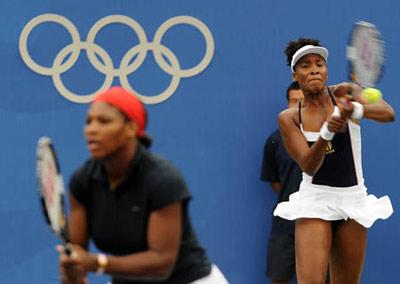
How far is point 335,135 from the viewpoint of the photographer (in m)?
7.23

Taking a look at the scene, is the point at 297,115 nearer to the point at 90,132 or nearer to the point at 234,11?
the point at 234,11

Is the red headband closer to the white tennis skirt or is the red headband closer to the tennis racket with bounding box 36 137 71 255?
the tennis racket with bounding box 36 137 71 255

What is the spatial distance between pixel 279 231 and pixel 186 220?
350 cm

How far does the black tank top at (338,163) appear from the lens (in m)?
7.21

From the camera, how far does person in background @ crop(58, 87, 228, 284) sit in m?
4.83

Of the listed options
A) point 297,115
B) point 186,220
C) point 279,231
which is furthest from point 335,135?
point 186,220

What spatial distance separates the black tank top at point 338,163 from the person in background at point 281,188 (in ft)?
3.60

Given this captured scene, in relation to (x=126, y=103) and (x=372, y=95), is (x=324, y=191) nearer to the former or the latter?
(x=372, y=95)

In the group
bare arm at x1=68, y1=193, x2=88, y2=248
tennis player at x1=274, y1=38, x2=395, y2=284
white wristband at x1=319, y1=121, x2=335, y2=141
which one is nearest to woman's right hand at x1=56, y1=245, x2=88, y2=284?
bare arm at x1=68, y1=193, x2=88, y2=248

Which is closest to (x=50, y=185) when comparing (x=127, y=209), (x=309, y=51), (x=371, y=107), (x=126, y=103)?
(x=127, y=209)

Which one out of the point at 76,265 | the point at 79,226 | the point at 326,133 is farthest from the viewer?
the point at 326,133

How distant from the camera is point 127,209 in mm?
4918

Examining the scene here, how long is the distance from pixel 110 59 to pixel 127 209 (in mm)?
3692

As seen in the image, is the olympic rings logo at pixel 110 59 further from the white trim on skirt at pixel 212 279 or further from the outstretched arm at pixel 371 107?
the white trim on skirt at pixel 212 279
